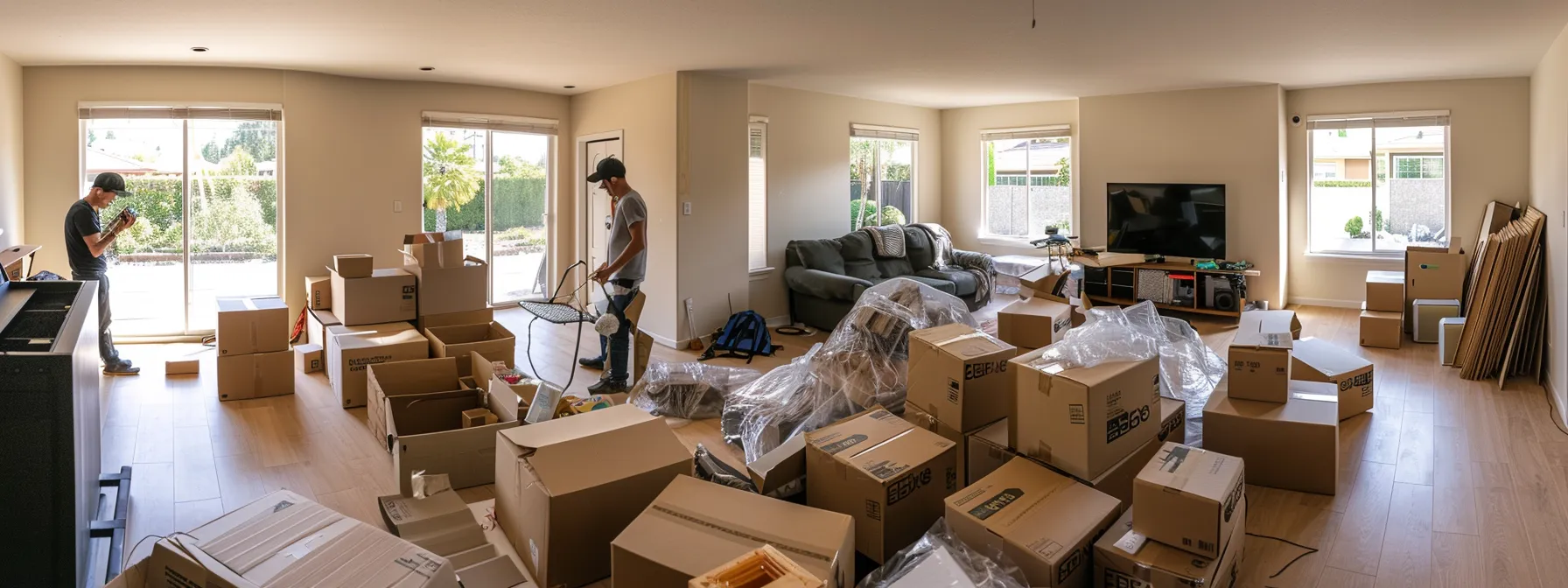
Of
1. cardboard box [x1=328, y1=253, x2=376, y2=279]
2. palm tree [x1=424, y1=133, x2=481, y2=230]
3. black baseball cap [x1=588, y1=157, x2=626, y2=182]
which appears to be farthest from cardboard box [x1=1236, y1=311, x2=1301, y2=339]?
palm tree [x1=424, y1=133, x2=481, y2=230]

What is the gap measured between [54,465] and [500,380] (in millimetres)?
1815

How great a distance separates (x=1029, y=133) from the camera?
9.66 meters

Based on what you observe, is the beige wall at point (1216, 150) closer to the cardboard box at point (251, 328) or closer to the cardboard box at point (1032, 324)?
the cardboard box at point (1032, 324)

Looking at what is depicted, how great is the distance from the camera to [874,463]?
2.56 meters

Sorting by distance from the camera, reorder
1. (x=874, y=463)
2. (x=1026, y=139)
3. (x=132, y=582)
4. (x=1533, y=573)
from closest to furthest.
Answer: (x=132, y=582), (x=874, y=463), (x=1533, y=573), (x=1026, y=139)

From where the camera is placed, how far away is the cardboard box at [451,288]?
5488mm

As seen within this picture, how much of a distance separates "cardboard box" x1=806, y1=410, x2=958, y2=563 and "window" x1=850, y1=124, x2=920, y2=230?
20.5ft

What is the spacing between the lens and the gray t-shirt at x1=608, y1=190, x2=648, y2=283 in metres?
5.22

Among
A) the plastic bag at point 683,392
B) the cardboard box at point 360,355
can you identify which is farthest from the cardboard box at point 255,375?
the plastic bag at point 683,392

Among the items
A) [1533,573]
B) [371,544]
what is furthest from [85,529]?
[1533,573]

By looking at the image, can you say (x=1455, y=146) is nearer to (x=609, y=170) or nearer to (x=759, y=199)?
(x=759, y=199)

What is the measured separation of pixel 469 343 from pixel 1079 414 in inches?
138

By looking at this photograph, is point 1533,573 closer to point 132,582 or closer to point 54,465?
point 132,582

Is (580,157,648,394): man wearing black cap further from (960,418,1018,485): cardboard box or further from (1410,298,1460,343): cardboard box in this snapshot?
(1410,298,1460,343): cardboard box
